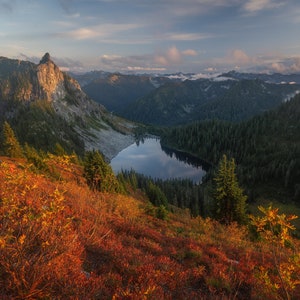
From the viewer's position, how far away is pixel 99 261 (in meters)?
9.86

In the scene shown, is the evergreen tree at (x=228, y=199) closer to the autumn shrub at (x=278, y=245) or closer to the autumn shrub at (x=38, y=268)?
the autumn shrub at (x=278, y=245)

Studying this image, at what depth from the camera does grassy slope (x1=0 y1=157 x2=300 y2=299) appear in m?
6.82

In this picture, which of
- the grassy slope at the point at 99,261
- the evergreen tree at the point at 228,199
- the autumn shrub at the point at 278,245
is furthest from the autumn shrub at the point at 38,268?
the evergreen tree at the point at 228,199

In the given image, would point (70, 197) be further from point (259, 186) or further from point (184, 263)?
point (259, 186)

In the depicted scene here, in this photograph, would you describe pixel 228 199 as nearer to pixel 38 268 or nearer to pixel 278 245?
pixel 278 245

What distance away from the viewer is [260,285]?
379 inches

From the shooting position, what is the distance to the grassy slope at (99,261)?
22.4ft

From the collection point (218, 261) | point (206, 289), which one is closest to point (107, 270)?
point (206, 289)

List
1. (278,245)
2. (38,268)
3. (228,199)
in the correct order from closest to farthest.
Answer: (38,268) < (278,245) < (228,199)

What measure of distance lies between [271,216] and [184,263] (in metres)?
5.76

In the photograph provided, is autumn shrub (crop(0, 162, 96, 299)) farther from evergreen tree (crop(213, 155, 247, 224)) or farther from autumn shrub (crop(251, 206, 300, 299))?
evergreen tree (crop(213, 155, 247, 224))

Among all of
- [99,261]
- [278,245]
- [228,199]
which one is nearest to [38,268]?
[99,261]

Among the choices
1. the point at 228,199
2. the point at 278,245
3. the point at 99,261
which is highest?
the point at 278,245

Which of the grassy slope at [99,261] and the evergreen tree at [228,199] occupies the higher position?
the grassy slope at [99,261]
